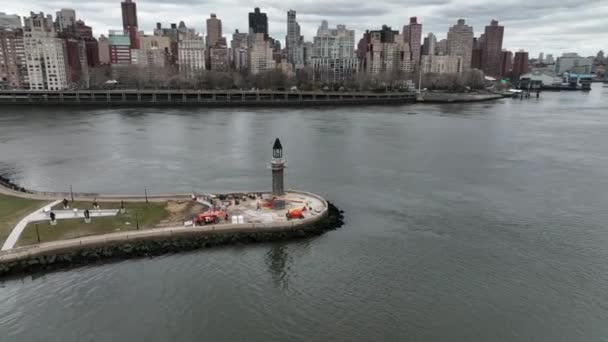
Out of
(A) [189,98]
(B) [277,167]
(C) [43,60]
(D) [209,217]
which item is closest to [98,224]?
(D) [209,217]

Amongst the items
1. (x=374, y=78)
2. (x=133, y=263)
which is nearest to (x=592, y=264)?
(x=133, y=263)

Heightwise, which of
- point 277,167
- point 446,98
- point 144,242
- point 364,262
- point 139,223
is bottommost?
point 364,262

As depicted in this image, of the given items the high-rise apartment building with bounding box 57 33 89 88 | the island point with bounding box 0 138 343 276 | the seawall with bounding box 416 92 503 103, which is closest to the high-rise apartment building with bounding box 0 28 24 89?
the high-rise apartment building with bounding box 57 33 89 88

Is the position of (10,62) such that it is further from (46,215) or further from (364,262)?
(364,262)

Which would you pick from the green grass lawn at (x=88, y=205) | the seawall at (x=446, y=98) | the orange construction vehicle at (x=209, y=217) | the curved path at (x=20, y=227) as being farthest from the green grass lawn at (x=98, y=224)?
the seawall at (x=446, y=98)

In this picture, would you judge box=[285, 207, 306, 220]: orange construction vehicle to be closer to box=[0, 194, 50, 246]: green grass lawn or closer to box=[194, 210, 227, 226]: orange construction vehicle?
box=[194, 210, 227, 226]: orange construction vehicle

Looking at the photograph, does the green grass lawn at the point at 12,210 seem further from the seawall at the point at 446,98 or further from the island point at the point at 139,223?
the seawall at the point at 446,98

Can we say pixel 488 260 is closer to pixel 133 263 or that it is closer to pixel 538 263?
pixel 538 263
